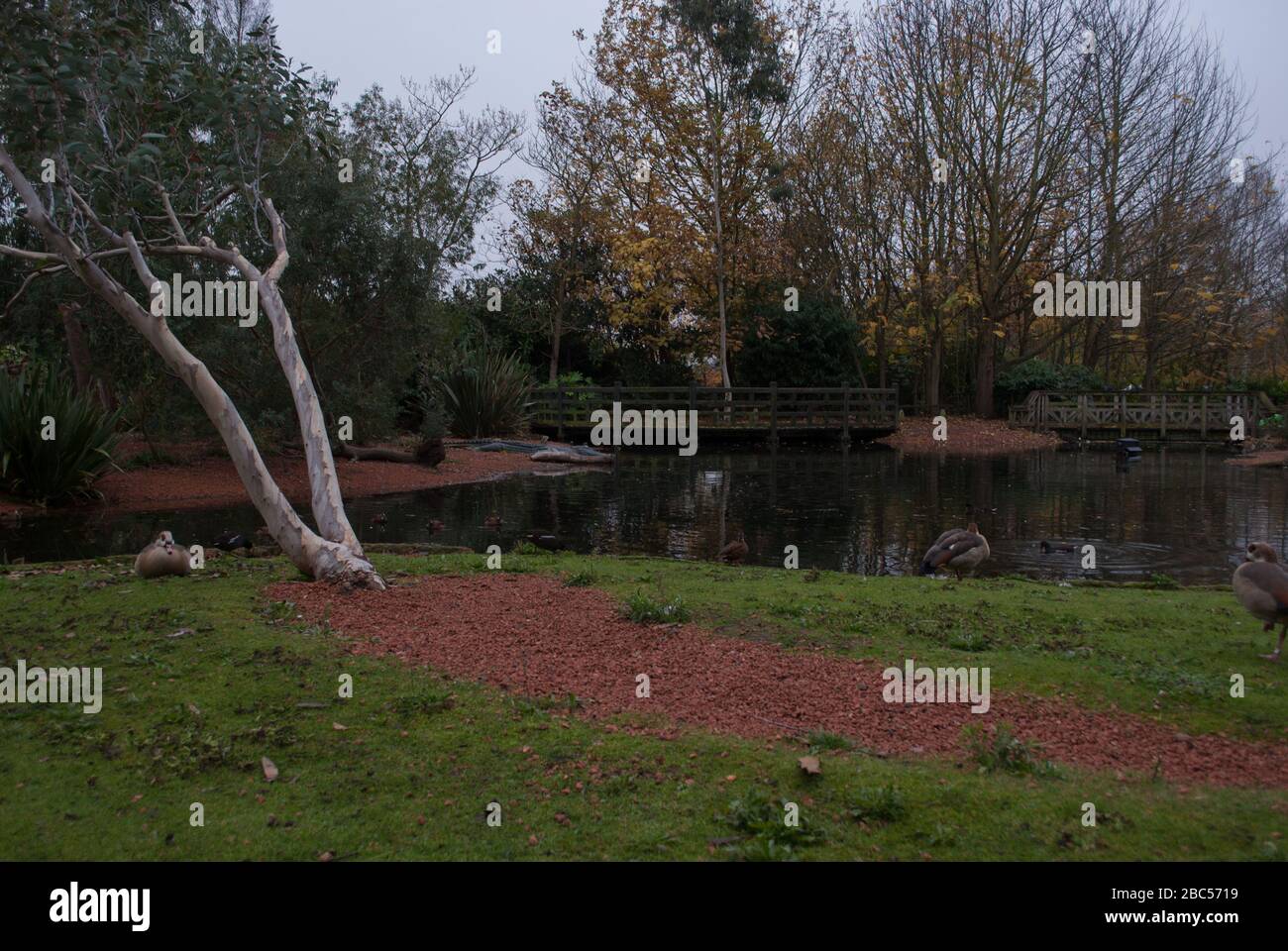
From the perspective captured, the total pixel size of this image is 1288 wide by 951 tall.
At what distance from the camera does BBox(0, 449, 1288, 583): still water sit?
1355 cm

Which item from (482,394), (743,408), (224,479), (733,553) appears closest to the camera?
(733,553)

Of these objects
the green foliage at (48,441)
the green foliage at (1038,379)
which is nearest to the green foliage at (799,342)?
the green foliage at (1038,379)

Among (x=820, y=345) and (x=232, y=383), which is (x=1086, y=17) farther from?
(x=232, y=383)

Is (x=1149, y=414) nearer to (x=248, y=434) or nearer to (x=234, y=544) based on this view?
(x=234, y=544)

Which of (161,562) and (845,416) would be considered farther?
(845,416)

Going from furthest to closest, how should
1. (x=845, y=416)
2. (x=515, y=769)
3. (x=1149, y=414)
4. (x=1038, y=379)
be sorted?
(x=1038, y=379) → (x=1149, y=414) → (x=845, y=416) → (x=515, y=769)

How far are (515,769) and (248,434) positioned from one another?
5739 millimetres

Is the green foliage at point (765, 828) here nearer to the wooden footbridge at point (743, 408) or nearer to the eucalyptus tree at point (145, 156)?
the eucalyptus tree at point (145, 156)

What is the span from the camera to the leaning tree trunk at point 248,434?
9.07 meters

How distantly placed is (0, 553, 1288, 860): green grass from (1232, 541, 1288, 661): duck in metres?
0.34

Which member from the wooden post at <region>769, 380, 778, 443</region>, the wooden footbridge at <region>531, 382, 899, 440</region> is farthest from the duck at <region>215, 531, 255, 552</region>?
the wooden post at <region>769, 380, 778, 443</region>

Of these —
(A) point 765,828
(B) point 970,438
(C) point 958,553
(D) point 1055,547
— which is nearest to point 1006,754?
(A) point 765,828

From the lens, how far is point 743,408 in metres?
35.6

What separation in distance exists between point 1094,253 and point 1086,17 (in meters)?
8.64
